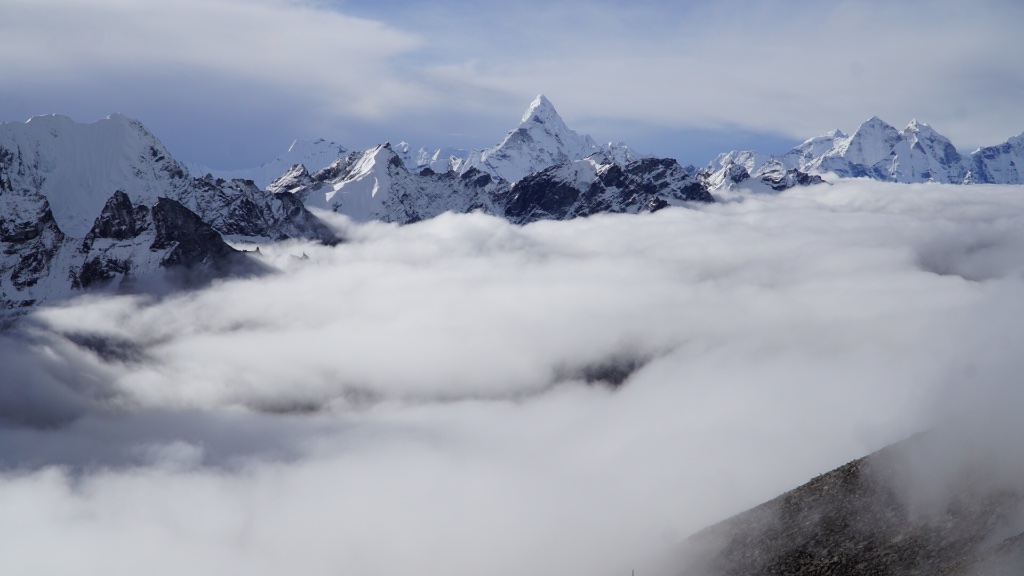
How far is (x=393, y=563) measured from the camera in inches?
6973

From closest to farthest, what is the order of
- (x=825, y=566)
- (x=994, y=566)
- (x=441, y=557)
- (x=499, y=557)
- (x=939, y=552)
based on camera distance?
(x=994, y=566) → (x=939, y=552) → (x=825, y=566) → (x=499, y=557) → (x=441, y=557)

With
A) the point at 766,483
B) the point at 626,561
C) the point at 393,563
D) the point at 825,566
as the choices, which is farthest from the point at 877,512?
the point at 393,563

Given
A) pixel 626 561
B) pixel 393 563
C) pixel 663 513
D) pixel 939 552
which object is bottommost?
pixel 393 563

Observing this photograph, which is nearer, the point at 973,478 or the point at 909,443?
the point at 973,478

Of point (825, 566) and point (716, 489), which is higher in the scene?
point (825, 566)

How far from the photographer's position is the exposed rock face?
6116 cm

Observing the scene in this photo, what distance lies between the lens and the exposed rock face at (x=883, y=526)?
61156 millimetres

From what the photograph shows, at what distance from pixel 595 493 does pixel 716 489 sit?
2982 centimetres

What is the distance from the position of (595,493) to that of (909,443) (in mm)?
125815

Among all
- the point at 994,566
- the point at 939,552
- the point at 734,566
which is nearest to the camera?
the point at 994,566

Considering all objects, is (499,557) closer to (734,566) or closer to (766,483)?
(766,483)

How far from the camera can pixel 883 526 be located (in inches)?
2689

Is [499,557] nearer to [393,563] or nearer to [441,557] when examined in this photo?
[441,557]

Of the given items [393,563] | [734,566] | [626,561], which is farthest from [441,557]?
[734,566]
